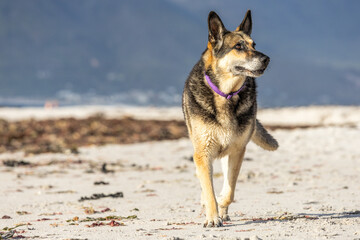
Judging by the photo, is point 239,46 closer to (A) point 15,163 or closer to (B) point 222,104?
(B) point 222,104

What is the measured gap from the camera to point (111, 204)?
858 centimetres

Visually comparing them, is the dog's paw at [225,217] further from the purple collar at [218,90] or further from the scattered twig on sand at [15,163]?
the scattered twig on sand at [15,163]

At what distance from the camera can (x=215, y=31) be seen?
6.99 metres

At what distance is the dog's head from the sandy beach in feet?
5.71

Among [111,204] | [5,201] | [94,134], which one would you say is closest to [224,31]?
[111,204]

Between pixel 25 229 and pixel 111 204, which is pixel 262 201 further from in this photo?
pixel 25 229

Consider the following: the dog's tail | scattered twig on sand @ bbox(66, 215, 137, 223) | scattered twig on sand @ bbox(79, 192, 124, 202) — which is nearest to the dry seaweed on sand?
scattered twig on sand @ bbox(79, 192, 124, 202)

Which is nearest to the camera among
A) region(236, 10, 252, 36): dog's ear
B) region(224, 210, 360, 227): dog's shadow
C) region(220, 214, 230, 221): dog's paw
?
region(224, 210, 360, 227): dog's shadow

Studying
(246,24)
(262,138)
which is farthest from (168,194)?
(246,24)

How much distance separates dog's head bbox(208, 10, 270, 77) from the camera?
6.56 m

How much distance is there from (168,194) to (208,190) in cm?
288

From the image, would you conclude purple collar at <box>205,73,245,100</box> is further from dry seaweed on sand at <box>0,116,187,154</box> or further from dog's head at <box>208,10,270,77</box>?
dry seaweed on sand at <box>0,116,187,154</box>

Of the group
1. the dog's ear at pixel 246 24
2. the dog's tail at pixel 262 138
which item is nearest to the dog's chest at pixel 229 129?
the dog's ear at pixel 246 24

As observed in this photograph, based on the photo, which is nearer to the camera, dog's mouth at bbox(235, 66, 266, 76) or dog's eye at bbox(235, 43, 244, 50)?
dog's mouth at bbox(235, 66, 266, 76)
